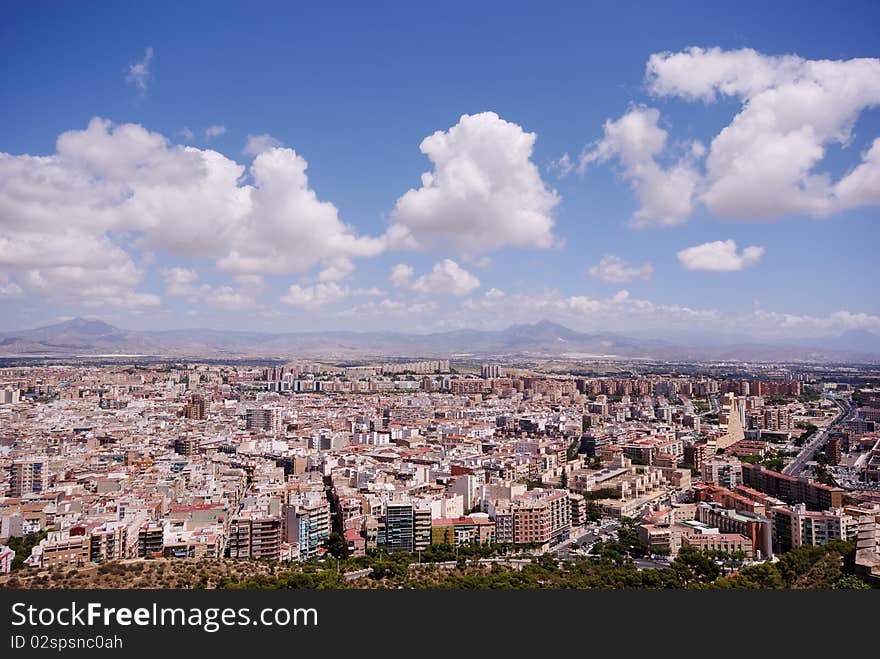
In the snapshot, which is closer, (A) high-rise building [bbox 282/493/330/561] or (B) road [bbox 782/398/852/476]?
(A) high-rise building [bbox 282/493/330/561]

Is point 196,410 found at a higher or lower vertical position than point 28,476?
higher

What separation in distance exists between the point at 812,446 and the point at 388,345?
1380 inches

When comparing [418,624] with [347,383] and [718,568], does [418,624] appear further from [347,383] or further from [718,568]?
[347,383]

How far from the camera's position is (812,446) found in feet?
32.0

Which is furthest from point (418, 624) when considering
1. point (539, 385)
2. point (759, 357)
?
point (759, 357)

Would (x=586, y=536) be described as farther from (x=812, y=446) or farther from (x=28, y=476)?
(x=28, y=476)

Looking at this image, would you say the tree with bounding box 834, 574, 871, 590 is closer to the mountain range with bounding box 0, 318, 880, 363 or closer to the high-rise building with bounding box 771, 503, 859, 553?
the high-rise building with bounding box 771, 503, 859, 553

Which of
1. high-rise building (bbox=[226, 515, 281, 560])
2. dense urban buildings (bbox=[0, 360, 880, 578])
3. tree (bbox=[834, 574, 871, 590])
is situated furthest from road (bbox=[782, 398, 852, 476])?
high-rise building (bbox=[226, 515, 281, 560])

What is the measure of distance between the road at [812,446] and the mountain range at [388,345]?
3466mm

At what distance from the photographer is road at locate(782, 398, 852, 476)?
8.25 meters

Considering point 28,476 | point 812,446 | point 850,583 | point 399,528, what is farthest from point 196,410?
point 850,583

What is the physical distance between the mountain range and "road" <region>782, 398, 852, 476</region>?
347 centimetres

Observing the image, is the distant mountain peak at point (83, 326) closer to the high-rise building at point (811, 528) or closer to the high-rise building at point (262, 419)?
the high-rise building at point (262, 419)

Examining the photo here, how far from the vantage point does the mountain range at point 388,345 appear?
947 inches
